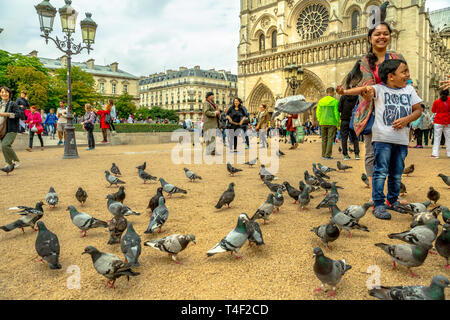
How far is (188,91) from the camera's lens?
7719 cm

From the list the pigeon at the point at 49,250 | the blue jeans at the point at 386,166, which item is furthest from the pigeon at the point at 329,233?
the pigeon at the point at 49,250

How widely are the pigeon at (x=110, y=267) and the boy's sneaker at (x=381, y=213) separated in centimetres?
299

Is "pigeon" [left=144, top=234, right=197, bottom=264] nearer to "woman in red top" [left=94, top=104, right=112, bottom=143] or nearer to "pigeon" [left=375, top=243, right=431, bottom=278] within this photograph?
"pigeon" [left=375, top=243, right=431, bottom=278]

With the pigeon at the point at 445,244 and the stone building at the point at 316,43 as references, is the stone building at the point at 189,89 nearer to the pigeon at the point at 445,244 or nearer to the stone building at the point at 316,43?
the stone building at the point at 316,43

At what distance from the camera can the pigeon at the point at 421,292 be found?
5.43ft

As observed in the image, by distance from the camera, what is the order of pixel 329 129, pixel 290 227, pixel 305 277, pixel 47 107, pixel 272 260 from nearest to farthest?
1. pixel 305 277
2. pixel 272 260
3. pixel 290 227
4. pixel 329 129
5. pixel 47 107

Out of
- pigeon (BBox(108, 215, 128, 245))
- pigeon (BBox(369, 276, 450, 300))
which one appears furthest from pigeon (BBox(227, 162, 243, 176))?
pigeon (BBox(369, 276, 450, 300))

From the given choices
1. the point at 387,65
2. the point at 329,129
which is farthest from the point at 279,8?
the point at 387,65

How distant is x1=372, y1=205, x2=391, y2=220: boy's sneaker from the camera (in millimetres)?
3600

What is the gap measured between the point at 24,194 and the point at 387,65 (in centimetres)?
592

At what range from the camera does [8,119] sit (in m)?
7.25

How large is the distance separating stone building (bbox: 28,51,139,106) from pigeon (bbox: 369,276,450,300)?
73551mm

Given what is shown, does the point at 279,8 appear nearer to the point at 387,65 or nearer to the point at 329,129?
the point at 329,129

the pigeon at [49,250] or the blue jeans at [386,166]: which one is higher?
the blue jeans at [386,166]
